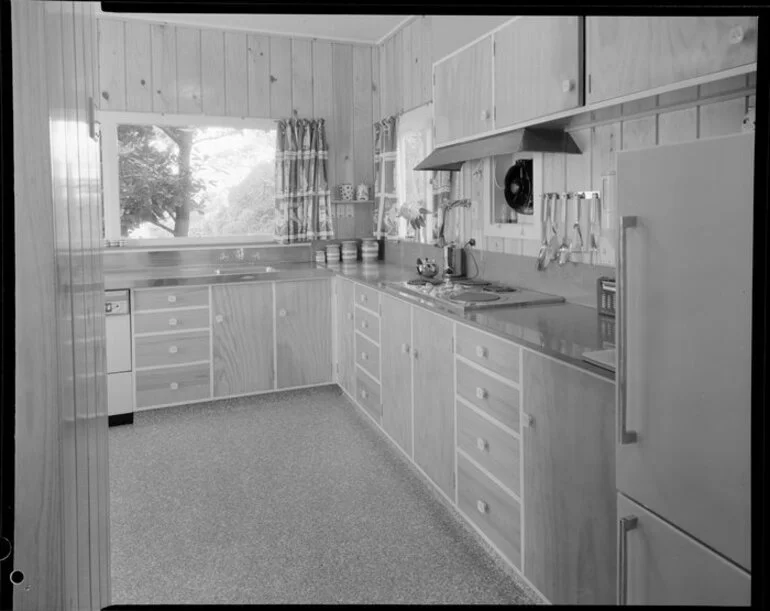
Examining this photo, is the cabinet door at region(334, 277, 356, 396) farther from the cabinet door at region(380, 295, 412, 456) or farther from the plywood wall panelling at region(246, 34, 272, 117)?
the plywood wall panelling at region(246, 34, 272, 117)

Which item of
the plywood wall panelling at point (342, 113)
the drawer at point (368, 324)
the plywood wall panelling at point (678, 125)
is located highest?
the plywood wall panelling at point (342, 113)

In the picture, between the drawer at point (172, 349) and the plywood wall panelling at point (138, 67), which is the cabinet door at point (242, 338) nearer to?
the drawer at point (172, 349)

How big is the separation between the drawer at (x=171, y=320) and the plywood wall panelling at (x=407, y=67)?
2032 millimetres

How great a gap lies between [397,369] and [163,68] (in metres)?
2.90

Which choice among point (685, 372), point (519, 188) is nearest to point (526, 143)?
point (519, 188)

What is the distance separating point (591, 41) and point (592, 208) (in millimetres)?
729

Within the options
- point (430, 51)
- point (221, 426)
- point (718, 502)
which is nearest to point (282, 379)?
point (221, 426)

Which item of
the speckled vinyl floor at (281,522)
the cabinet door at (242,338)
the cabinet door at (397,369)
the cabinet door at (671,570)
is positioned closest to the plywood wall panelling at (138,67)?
the cabinet door at (242,338)

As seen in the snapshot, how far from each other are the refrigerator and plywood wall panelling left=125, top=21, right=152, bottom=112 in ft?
13.2

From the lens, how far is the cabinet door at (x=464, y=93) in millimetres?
2916

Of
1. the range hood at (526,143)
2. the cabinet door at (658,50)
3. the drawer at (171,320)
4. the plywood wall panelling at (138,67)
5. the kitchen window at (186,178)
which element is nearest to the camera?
the cabinet door at (658,50)

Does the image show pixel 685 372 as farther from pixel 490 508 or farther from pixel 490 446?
pixel 490 508

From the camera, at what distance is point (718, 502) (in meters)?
1.21

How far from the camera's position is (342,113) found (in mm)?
5176
